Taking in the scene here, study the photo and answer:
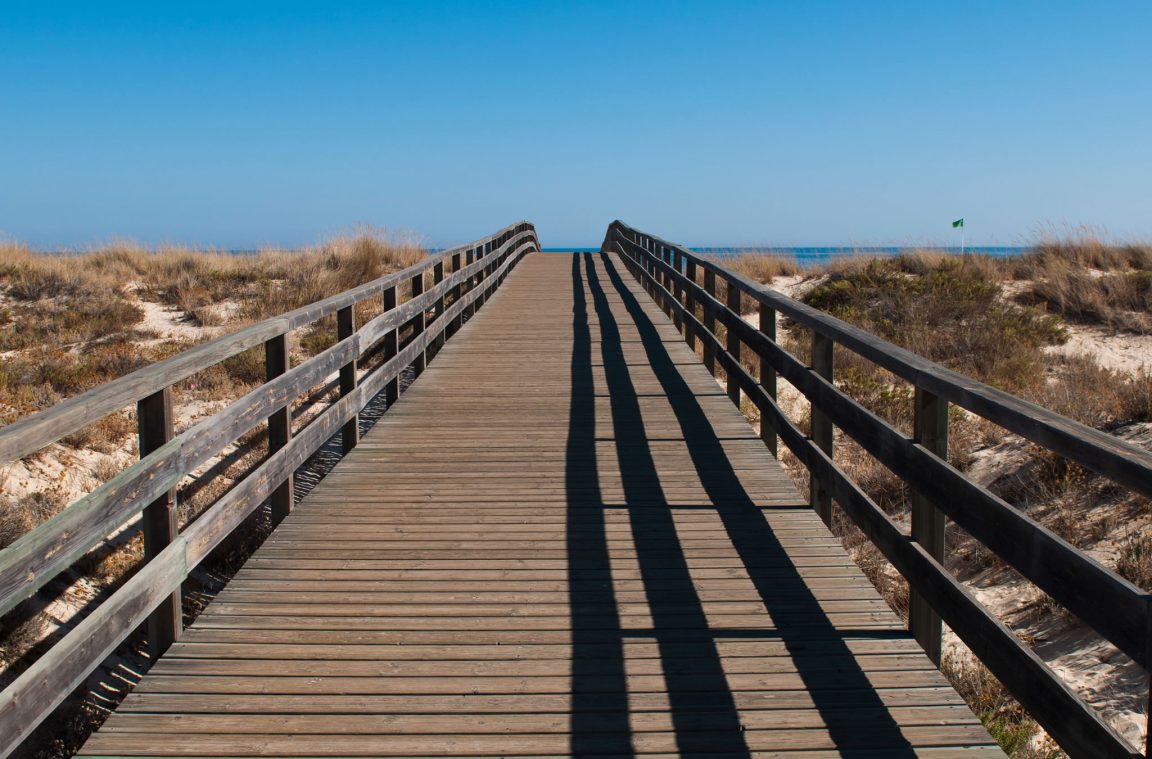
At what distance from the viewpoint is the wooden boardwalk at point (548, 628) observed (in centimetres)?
308

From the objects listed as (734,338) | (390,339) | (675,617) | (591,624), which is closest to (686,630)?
(675,617)

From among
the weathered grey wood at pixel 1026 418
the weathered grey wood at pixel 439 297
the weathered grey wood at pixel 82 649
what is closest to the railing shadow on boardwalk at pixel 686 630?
the weathered grey wood at pixel 1026 418

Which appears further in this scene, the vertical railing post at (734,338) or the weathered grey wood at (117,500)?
the vertical railing post at (734,338)

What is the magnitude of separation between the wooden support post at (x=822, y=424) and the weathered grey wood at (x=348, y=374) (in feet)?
9.28

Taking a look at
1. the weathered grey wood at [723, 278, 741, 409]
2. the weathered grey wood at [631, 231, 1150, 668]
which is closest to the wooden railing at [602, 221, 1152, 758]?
the weathered grey wood at [631, 231, 1150, 668]

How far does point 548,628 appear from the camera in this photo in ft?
12.6

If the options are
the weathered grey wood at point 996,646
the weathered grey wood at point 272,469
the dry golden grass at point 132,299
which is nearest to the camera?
the weathered grey wood at point 996,646

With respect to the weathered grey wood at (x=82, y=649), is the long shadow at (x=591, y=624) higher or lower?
lower

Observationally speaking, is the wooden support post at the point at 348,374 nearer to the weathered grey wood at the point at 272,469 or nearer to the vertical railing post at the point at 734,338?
the weathered grey wood at the point at 272,469

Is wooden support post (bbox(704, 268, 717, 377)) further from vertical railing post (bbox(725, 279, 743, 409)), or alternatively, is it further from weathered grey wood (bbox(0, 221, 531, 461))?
weathered grey wood (bbox(0, 221, 531, 461))

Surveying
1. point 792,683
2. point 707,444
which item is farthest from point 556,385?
point 792,683

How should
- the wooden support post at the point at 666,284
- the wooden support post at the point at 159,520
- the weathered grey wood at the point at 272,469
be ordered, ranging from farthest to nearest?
the wooden support post at the point at 666,284
the weathered grey wood at the point at 272,469
the wooden support post at the point at 159,520

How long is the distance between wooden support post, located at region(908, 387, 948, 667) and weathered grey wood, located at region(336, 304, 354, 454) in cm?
362

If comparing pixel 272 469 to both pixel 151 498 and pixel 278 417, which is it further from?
pixel 151 498
